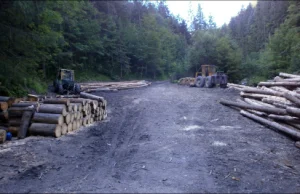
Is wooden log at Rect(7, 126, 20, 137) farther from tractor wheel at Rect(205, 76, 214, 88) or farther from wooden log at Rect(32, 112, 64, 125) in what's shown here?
tractor wheel at Rect(205, 76, 214, 88)

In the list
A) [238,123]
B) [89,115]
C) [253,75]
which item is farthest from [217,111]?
[253,75]

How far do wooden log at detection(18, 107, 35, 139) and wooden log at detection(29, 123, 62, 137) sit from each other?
190 mm

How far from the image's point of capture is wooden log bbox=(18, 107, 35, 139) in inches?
305

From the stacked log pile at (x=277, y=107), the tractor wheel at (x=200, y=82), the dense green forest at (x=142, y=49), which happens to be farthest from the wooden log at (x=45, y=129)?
the tractor wheel at (x=200, y=82)

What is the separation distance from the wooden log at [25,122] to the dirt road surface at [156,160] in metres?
0.51

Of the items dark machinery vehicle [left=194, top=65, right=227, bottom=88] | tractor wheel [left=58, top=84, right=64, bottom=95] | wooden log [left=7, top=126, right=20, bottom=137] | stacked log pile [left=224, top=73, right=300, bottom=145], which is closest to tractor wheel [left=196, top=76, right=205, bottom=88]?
dark machinery vehicle [left=194, top=65, right=227, bottom=88]

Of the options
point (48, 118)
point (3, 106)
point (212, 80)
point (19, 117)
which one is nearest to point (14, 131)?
point (19, 117)

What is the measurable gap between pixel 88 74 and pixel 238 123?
28808mm

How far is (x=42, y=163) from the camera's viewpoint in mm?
5973

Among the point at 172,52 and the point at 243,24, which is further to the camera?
the point at 243,24

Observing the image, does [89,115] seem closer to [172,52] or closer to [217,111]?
[217,111]

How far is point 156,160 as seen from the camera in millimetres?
6359

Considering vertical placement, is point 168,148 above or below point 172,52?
Answer: below

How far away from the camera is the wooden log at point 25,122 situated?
7.73 meters
